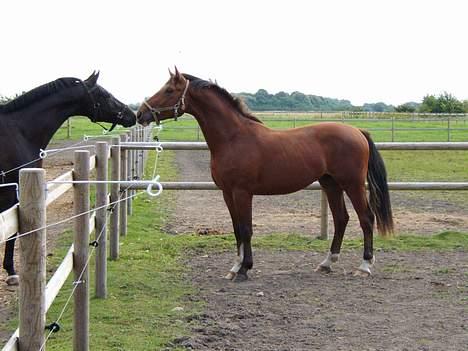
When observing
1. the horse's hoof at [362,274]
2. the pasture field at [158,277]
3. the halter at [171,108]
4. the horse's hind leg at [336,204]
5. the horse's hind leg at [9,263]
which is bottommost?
the horse's hoof at [362,274]

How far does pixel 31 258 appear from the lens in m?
2.61

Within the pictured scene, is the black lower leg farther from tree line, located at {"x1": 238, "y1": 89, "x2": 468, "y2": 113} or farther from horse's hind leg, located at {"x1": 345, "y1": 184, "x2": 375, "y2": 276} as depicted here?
tree line, located at {"x1": 238, "y1": 89, "x2": 468, "y2": 113}

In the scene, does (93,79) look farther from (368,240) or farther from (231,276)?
(368,240)

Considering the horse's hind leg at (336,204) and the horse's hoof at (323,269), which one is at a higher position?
the horse's hind leg at (336,204)

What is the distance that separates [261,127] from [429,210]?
16.4 feet

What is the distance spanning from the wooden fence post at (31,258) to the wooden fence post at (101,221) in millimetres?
2583

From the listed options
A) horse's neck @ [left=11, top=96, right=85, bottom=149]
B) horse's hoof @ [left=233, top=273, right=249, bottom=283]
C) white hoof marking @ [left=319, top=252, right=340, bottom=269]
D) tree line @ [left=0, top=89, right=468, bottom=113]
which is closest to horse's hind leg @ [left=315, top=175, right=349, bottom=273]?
white hoof marking @ [left=319, top=252, right=340, bottom=269]

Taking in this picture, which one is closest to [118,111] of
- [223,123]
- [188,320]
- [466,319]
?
[223,123]

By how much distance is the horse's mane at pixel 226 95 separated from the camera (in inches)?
264

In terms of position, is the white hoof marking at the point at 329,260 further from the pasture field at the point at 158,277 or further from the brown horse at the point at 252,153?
the pasture field at the point at 158,277

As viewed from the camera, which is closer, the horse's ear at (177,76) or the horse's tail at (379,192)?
the horse's ear at (177,76)

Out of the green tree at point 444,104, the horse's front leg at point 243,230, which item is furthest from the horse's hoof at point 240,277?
the green tree at point 444,104

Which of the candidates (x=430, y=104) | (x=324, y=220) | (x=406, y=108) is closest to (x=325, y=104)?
(x=406, y=108)

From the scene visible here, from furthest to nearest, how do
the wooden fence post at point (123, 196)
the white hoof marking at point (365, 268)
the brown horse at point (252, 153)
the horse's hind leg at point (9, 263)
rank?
the wooden fence post at point (123, 196)
the white hoof marking at point (365, 268)
the brown horse at point (252, 153)
the horse's hind leg at point (9, 263)
